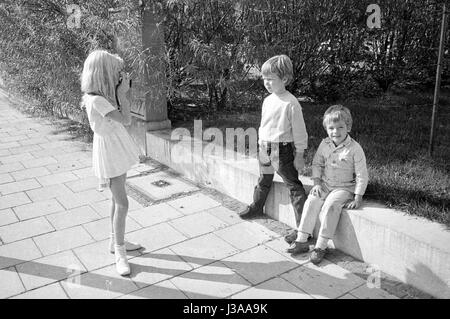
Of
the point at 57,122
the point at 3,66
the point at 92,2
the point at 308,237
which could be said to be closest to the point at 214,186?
the point at 308,237

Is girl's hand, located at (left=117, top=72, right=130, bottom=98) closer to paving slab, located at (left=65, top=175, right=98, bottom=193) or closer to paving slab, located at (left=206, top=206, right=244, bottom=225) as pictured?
paving slab, located at (left=206, top=206, right=244, bottom=225)

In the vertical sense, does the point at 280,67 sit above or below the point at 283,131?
above

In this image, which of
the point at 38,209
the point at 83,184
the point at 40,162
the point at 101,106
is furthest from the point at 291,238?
the point at 40,162

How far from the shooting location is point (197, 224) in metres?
3.99

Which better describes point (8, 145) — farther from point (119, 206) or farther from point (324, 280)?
point (324, 280)

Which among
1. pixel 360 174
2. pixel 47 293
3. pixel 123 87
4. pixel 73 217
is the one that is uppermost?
pixel 123 87

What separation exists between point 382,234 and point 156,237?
5.94 feet

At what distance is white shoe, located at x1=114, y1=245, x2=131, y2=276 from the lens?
315 cm

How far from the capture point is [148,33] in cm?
548

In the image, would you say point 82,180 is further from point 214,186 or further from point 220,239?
point 220,239

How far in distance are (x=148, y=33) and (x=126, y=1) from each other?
49 cm

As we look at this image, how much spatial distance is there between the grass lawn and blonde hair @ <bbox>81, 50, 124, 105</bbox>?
1.95 m

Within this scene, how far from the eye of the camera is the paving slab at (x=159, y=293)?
292 cm
